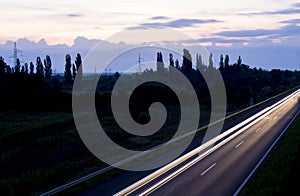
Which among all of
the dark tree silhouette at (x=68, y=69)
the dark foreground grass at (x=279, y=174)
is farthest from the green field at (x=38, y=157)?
the dark tree silhouette at (x=68, y=69)

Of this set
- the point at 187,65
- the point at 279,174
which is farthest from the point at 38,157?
the point at 187,65

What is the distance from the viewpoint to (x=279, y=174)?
1789 centimetres

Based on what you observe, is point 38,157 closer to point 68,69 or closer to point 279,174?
point 279,174

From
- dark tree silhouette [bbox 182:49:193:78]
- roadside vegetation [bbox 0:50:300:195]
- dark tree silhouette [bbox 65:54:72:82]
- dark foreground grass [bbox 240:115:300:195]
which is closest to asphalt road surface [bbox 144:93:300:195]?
dark foreground grass [bbox 240:115:300:195]

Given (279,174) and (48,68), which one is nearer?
(279,174)

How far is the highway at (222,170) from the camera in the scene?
15.7m

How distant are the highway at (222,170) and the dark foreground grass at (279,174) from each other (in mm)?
454

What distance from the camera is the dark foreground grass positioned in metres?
15.4

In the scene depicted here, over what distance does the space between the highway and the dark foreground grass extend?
0.45m

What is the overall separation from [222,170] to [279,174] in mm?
2422

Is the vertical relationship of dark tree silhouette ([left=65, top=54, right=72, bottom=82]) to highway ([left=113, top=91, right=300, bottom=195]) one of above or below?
above

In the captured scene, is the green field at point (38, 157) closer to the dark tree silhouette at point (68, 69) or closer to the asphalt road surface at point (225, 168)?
the asphalt road surface at point (225, 168)

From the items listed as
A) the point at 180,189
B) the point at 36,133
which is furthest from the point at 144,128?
the point at 180,189

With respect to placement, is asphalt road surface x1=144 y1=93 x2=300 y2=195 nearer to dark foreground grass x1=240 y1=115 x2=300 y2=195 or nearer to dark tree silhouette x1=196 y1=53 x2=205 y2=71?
dark foreground grass x1=240 y1=115 x2=300 y2=195
